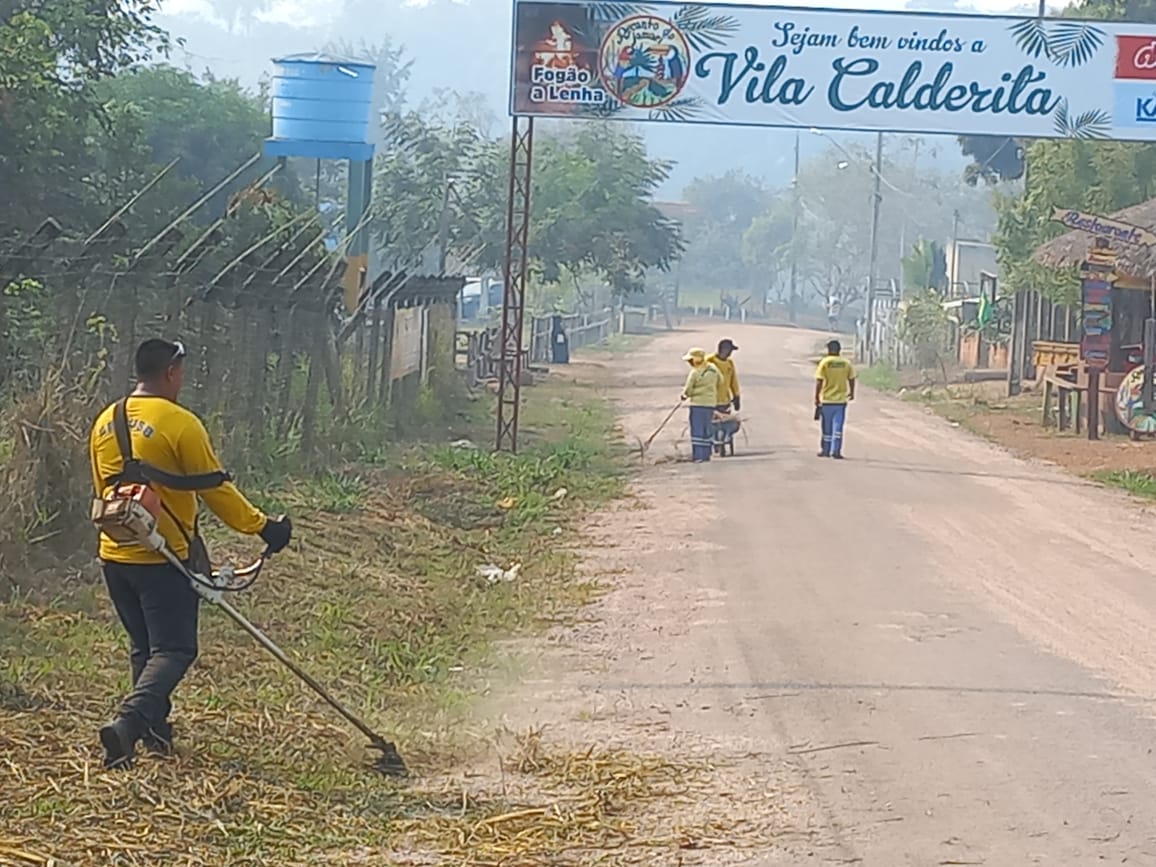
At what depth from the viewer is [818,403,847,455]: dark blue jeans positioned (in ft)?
71.8

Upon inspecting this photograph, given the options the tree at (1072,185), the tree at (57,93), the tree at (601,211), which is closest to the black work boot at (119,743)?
the tree at (57,93)

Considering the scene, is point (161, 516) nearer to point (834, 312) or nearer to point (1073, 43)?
point (1073, 43)

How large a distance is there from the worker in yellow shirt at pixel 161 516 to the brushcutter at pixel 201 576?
60 mm

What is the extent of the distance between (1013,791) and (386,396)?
16.1 metres

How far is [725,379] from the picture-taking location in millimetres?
22219

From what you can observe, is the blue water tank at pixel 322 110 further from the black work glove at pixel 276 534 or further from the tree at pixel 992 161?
the tree at pixel 992 161

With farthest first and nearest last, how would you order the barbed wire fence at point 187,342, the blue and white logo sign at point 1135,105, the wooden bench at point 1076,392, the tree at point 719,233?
the tree at point 719,233, the wooden bench at point 1076,392, the blue and white logo sign at point 1135,105, the barbed wire fence at point 187,342

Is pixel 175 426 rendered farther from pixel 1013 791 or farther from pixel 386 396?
pixel 386 396

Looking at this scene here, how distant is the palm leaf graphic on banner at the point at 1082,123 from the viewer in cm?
2008

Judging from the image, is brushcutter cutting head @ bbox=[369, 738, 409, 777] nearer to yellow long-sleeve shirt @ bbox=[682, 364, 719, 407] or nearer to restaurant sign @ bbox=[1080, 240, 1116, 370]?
yellow long-sleeve shirt @ bbox=[682, 364, 719, 407]

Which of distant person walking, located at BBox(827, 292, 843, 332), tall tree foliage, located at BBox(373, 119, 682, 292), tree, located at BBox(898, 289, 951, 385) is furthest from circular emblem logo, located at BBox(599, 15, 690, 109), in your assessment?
distant person walking, located at BBox(827, 292, 843, 332)

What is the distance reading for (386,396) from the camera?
22.6 metres

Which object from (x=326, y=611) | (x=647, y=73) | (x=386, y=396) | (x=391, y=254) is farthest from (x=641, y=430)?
(x=391, y=254)

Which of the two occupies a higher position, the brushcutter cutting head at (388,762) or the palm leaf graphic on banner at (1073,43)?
the palm leaf graphic on banner at (1073,43)
